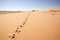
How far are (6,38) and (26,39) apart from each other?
557mm

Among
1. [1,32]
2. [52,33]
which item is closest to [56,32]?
[52,33]

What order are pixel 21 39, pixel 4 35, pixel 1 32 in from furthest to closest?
1. pixel 1 32
2. pixel 4 35
3. pixel 21 39

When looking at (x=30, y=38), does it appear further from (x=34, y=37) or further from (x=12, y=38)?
(x=12, y=38)

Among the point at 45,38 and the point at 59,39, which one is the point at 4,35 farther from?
the point at 59,39

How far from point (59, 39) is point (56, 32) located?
0.46 m

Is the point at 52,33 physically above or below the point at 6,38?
below

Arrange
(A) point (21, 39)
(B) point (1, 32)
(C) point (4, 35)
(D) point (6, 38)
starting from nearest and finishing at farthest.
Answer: (A) point (21, 39), (D) point (6, 38), (C) point (4, 35), (B) point (1, 32)

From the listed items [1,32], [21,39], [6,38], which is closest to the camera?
[21,39]

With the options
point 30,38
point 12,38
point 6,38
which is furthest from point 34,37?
point 6,38

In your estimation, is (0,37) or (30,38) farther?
(0,37)

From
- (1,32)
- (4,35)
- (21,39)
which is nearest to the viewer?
(21,39)

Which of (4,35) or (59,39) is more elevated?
(4,35)

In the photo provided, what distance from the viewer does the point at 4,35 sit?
3.03m

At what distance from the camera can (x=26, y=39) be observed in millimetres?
2652
